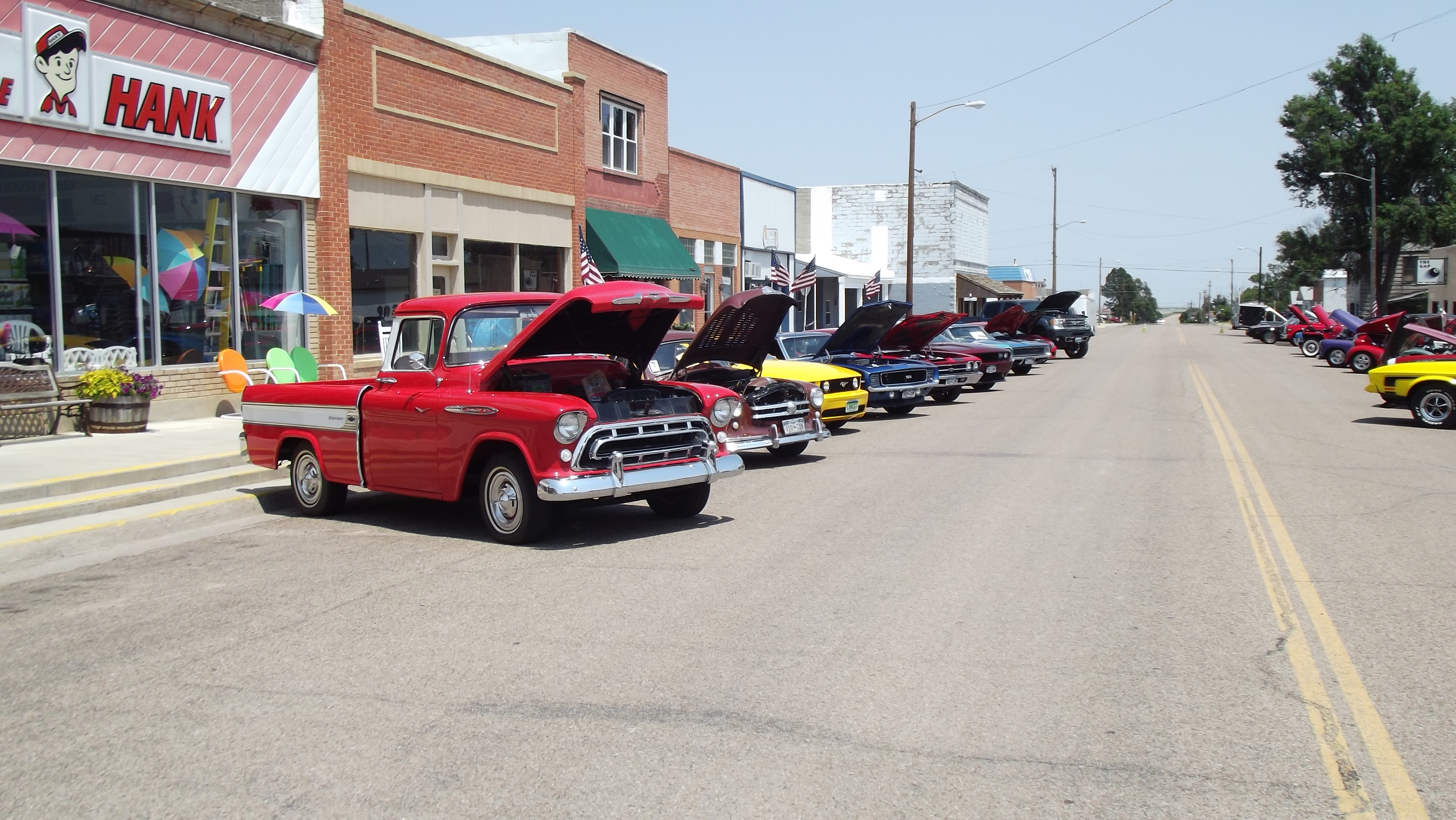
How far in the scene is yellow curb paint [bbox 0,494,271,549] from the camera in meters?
9.07

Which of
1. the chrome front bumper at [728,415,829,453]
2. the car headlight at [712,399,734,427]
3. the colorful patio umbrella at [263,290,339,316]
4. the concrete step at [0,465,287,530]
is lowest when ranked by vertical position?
the concrete step at [0,465,287,530]

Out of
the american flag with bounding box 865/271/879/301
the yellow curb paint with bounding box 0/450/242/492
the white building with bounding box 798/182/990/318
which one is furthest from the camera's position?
the white building with bounding box 798/182/990/318

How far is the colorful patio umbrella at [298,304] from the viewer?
1686 centimetres

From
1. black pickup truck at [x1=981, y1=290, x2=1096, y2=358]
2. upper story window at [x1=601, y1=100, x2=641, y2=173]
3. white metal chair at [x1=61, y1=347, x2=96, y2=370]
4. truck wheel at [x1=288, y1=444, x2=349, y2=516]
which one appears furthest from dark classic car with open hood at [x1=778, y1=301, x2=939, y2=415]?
black pickup truck at [x1=981, y1=290, x2=1096, y2=358]

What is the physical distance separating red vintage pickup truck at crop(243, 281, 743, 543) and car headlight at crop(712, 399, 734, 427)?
0.5 inches

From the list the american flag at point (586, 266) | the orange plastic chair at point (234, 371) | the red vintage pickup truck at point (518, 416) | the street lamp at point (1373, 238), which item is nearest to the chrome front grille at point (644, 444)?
the red vintage pickup truck at point (518, 416)

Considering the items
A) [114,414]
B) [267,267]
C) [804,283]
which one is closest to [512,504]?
[114,414]

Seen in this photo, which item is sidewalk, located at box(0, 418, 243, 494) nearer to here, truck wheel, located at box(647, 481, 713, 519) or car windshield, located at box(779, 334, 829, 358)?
truck wheel, located at box(647, 481, 713, 519)

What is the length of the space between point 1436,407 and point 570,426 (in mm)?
14194

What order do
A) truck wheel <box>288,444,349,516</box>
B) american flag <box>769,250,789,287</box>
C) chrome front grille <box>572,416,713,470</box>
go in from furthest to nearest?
1. american flag <box>769,250,789,287</box>
2. truck wheel <box>288,444,349,516</box>
3. chrome front grille <box>572,416,713,470</box>

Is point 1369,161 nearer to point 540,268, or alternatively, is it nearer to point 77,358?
point 540,268

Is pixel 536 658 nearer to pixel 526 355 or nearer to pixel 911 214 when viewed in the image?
pixel 526 355

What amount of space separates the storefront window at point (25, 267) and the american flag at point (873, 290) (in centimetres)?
2404

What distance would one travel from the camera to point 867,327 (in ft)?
59.0
